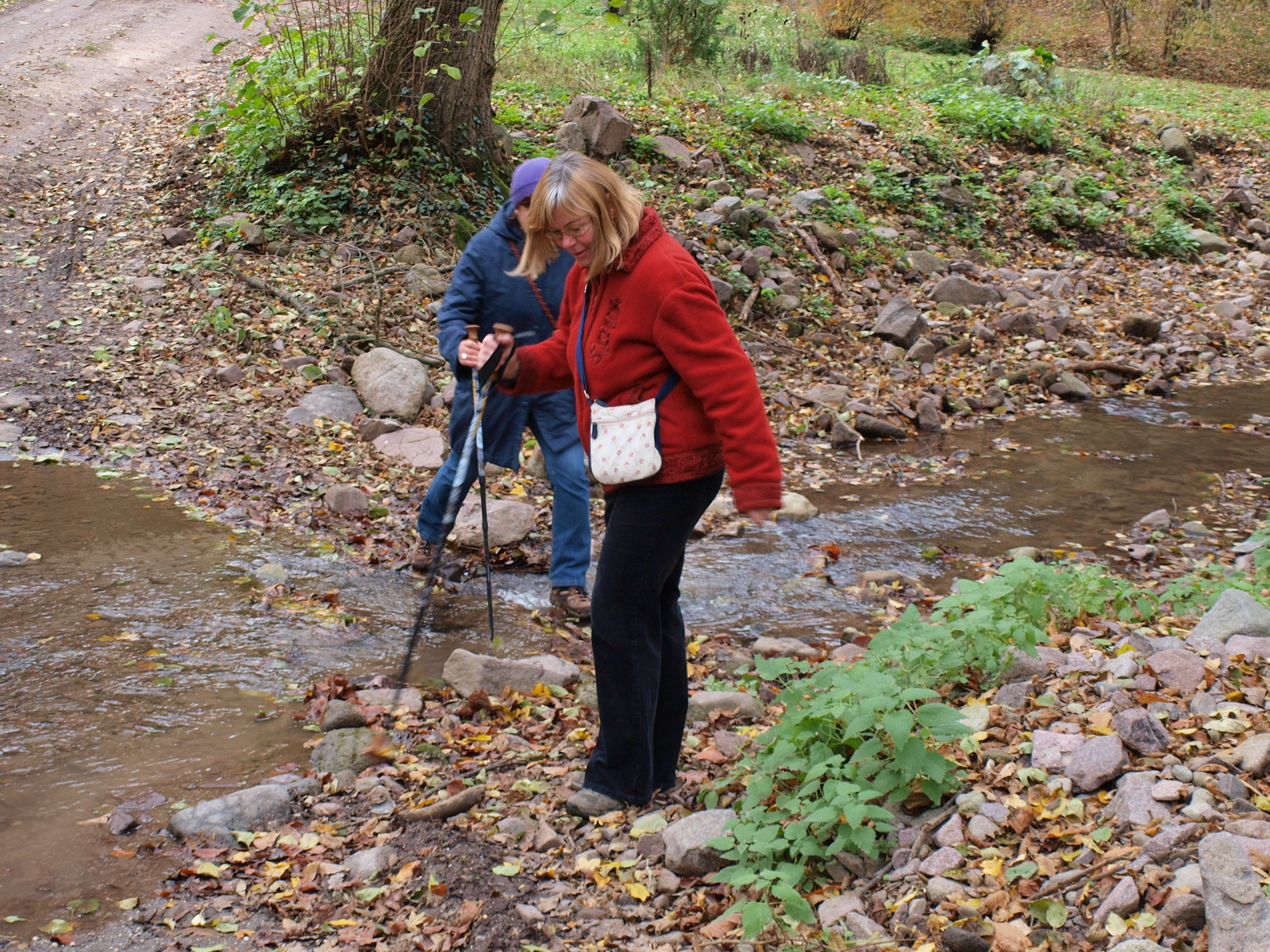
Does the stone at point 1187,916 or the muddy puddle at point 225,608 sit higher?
the stone at point 1187,916

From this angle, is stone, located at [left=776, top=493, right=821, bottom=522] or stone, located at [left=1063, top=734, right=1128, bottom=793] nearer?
stone, located at [left=1063, top=734, right=1128, bottom=793]

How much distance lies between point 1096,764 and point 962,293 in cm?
867

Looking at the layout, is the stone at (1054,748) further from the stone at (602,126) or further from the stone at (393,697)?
the stone at (602,126)

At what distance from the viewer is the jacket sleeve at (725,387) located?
284cm

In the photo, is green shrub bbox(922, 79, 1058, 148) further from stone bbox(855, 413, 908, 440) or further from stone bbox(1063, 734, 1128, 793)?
stone bbox(1063, 734, 1128, 793)

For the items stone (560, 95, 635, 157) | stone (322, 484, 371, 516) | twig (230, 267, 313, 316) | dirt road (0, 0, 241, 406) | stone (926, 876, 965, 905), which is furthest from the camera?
stone (560, 95, 635, 157)

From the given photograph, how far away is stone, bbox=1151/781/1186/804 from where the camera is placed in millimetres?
2631

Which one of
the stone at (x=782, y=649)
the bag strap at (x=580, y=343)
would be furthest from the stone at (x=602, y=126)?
the bag strap at (x=580, y=343)

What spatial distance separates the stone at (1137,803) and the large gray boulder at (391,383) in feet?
17.4

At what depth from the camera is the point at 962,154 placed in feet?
46.2

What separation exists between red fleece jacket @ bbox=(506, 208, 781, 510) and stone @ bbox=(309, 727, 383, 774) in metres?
1.51

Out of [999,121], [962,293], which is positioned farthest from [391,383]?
[999,121]

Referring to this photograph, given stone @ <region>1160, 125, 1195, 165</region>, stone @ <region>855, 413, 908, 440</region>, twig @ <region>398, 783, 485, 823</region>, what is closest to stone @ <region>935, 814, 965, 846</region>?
twig @ <region>398, 783, 485, 823</region>

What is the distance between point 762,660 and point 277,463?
3839 mm
